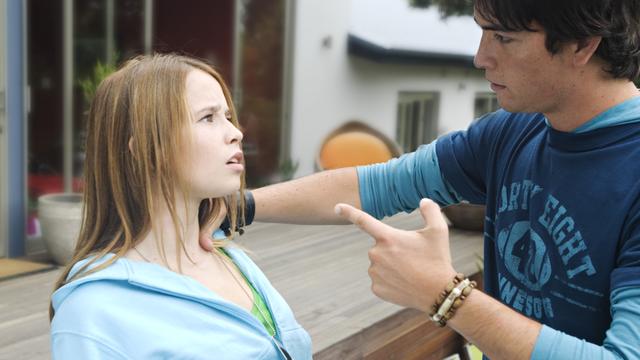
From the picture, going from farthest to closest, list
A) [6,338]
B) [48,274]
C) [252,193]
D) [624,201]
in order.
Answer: [48,274] → [6,338] → [252,193] → [624,201]

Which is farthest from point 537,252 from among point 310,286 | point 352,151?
point 352,151

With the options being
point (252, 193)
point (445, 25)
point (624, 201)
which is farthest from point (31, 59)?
point (445, 25)

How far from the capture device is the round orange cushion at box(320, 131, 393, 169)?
739 centimetres

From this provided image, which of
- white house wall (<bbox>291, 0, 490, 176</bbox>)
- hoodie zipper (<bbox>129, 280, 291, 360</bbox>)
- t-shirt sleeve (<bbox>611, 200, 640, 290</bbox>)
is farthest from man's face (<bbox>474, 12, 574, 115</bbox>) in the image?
white house wall (<bbox>291, 0, 490, 176</bbox>)

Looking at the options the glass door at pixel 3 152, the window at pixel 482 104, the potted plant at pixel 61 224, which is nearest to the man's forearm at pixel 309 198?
the potted plant at pixel 61 224

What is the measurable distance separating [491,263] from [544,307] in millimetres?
300

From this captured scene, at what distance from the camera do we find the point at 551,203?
1512 mm

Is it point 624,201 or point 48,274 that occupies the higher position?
point 624,201

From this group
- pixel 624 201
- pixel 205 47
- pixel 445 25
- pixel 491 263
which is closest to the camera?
pixel 624 201

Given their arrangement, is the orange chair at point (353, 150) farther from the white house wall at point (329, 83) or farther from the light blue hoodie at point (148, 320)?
the light blue hoodie at point (148, 320)

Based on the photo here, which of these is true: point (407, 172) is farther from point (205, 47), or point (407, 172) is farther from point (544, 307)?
point (205, 47)

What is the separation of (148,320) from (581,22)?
1.01 meters

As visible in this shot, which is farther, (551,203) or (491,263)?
(491,263)

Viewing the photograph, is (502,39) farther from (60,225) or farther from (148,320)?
(60,225)
